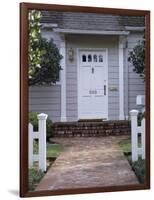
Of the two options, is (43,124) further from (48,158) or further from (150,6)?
(150,6)

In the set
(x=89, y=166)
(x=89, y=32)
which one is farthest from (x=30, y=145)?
(x=89, y=32)

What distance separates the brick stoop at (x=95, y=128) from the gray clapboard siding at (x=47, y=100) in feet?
0.37

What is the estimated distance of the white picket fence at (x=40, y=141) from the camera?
108 inches

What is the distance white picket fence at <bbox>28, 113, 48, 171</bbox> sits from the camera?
8.98 feet

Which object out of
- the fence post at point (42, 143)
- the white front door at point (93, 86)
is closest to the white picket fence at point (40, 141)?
the fence post at point (42, 143)

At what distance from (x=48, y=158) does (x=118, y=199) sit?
0.58 metres

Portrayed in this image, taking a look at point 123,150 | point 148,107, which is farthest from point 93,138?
point 148,107

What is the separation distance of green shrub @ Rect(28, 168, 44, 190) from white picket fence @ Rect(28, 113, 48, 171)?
37mm

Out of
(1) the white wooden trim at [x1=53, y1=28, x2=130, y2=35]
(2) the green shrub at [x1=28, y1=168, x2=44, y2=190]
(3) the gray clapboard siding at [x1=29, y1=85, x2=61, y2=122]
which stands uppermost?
(1) the white wooden trim at [x1=53, y1=28, x2=130, y2=35]

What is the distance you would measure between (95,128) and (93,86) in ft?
0.96

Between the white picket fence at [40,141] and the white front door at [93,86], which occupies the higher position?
the white front door at [93,86]

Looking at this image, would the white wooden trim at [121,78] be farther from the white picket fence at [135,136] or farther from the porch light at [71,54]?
the porch light at [71,54]

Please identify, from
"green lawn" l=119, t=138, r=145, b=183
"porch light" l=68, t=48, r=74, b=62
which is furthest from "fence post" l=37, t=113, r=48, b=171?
"green lawn" l=119, t=138, r=145, b=183

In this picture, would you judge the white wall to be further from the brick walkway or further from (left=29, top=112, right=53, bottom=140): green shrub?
the brick walkway
